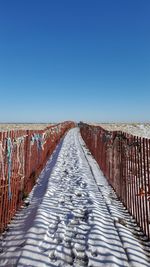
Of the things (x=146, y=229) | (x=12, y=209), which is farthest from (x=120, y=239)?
(x=12, y=209)

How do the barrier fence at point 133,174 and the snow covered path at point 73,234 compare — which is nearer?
the snow covered path at point 73,234

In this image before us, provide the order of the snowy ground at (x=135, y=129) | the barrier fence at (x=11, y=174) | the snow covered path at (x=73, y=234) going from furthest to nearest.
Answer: the snowy ground at (x=135, y=129) < the barrier fence at (x=11, y=174) < the snow covered path at (x=73, y=234)

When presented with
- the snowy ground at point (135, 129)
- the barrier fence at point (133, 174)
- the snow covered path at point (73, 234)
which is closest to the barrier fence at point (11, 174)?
the snow covered path at point (73, 234)

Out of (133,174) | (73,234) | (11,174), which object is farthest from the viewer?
(133,174)

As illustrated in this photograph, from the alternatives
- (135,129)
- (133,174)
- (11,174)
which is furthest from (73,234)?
(135,129)

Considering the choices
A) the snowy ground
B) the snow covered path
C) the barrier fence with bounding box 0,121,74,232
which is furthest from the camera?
the snowy ground

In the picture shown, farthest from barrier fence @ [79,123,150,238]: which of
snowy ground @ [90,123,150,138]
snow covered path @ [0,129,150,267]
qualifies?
snowy ground @ [90,123,150,138]

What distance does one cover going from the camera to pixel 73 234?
18.3 feet

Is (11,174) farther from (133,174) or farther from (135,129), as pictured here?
(135,129)

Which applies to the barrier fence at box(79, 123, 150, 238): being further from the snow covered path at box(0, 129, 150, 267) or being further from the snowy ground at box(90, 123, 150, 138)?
the snowy ground at box(90, 123, 150, 138)

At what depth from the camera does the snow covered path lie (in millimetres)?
4582

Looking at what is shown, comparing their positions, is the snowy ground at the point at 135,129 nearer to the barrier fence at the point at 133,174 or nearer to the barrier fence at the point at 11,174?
the barrier fence at the point at 133,174

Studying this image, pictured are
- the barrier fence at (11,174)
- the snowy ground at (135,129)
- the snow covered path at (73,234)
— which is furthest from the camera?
the snowy ground at (135,129)

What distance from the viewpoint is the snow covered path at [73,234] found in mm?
4582
